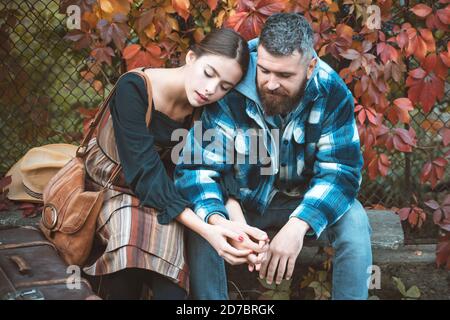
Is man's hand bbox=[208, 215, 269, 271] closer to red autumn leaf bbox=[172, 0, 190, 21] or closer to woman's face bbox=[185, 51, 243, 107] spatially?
woman's face bbox=[185, 51, 243, 107]

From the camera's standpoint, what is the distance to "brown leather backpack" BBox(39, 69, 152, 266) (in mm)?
2998

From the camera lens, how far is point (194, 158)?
3.01 m

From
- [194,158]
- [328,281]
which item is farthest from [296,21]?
[328,281]

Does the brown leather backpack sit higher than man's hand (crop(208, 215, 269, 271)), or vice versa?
the brown leather backpack

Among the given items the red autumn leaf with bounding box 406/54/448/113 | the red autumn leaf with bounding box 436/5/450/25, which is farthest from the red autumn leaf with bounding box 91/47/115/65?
the red autumn leaf with bounding box 436/5/450/25

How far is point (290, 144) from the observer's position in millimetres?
3055

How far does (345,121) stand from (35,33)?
2.01 meters

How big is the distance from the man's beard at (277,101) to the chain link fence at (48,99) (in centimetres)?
129

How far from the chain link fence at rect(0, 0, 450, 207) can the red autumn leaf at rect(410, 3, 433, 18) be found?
27.2 inches

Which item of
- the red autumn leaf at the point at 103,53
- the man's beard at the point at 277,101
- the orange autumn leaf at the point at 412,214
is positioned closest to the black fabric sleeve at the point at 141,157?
the man's beard at the point at 277,101

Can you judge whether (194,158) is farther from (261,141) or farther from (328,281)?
(328,281)

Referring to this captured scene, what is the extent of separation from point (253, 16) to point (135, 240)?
3.67 ft

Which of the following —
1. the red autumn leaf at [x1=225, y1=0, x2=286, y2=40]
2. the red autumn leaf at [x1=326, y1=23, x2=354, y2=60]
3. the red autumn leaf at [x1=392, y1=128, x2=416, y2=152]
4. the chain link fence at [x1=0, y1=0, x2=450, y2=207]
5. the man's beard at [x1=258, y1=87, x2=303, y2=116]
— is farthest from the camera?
the chain link fence at [x1=0, y1=0, x2=450, y2=207]

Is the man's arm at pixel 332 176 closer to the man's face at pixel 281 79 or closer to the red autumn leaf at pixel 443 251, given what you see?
the man's face at pixel 281 79
